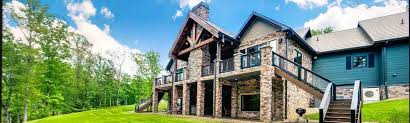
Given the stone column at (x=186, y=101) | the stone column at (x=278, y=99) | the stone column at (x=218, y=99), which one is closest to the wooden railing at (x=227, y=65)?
the stone column at (x=218, y=99)

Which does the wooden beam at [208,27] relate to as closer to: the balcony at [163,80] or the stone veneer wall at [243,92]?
the stone veneer wall at [243,92]

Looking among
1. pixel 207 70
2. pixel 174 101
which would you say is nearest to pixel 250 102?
pixel 207 70

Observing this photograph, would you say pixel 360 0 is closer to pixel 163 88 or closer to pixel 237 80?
pixel 237 80

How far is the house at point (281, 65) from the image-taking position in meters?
14.7

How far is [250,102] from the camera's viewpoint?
57.0ft

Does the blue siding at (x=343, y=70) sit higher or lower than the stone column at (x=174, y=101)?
higher

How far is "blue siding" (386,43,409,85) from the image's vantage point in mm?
15648

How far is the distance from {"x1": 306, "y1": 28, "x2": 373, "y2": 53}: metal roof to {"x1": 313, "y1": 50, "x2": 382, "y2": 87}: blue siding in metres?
0.37

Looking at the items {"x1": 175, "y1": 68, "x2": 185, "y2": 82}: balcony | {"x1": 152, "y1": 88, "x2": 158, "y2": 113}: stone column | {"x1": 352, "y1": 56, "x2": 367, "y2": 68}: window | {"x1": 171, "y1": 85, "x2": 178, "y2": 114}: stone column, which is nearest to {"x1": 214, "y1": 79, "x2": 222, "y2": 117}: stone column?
{"x1": 175, "y1": 68, "x2": 185, "y2": 82}: balcony

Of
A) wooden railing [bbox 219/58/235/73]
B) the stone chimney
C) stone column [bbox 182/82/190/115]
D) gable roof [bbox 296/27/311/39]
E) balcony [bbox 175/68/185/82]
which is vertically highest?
the stone chimney

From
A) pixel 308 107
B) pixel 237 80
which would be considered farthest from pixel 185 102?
pixel 308 107

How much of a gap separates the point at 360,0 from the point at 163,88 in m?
16.9

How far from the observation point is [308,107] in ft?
54.7

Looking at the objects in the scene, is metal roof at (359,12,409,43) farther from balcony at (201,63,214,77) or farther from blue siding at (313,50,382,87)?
balcony at (201,63,214,77)
